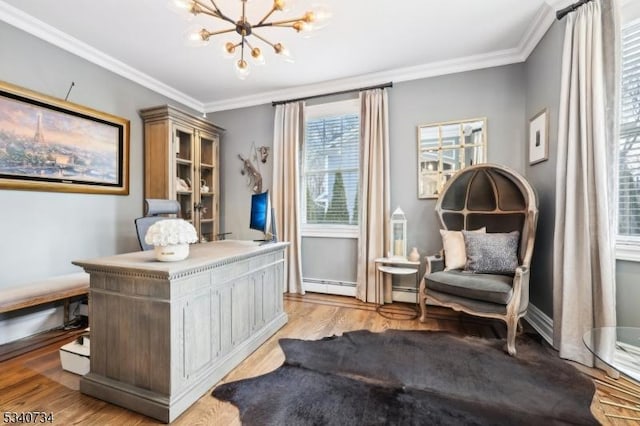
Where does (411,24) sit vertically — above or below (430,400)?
above

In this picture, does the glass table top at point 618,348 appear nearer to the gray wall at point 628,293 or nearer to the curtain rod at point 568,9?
the gray wall at point 628,293

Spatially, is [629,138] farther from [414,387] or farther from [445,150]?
[414,387]

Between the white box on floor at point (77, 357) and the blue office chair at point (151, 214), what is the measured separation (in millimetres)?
889

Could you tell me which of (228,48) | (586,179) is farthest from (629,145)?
Result: (228,48)

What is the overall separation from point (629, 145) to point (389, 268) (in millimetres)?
2109

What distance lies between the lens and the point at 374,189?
136 inches

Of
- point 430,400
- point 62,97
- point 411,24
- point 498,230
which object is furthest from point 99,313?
point 498,230

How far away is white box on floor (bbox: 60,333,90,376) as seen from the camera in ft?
6.20

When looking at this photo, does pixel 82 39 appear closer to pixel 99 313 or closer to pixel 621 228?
pixel 99 313

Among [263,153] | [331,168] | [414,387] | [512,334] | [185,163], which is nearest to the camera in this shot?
[414,387]

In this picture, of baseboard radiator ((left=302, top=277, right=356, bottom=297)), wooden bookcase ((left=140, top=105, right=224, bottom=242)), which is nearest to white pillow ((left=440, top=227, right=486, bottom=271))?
baseboard radiator ((left=302, top=277, right=356, bottom=297))

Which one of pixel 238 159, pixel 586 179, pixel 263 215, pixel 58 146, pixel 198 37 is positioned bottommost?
pixel 263 215

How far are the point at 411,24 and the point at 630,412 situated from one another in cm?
312

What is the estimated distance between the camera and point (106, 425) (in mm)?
1464
